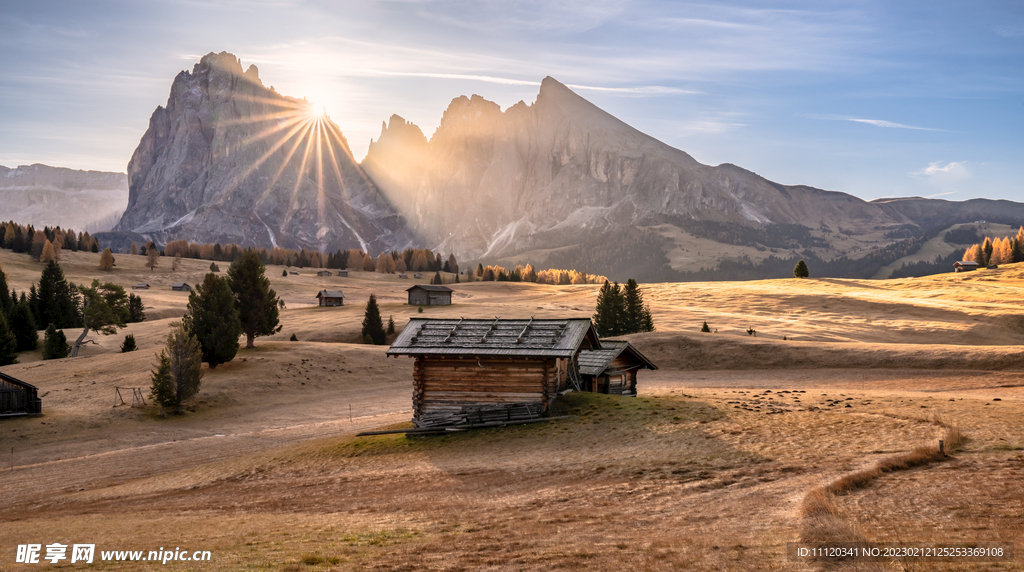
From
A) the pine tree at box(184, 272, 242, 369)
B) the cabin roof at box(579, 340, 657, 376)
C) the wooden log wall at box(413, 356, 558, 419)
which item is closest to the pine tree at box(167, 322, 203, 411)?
the pine tree at box(184, 272, 242, 369)

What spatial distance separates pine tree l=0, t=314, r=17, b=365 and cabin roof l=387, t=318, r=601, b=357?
53.7 m

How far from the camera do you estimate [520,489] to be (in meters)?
18.0

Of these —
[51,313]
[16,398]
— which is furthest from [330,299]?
[16,398]

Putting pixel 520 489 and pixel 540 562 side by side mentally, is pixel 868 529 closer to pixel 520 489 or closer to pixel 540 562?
pixel 540 562

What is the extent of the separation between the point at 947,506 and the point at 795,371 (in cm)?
4109

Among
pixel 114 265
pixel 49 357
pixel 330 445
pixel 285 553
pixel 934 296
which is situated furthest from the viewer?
pixel 114 265

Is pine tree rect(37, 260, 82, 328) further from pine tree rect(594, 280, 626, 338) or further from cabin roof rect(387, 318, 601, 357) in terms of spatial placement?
cabin roof rect(387, 318, 601, 357)

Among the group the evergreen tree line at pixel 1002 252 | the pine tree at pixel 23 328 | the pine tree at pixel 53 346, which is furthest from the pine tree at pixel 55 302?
the evergreen tree line at pixel 1002 252

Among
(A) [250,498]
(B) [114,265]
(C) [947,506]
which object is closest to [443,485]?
(A) [250,498]

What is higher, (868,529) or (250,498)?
(868,529)

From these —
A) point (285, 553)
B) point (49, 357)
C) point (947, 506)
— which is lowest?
point (49, 357)

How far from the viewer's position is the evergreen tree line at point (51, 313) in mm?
65375

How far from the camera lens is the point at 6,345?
61.9 metres

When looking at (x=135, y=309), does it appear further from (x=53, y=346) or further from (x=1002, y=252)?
(x=1002, y=252)
